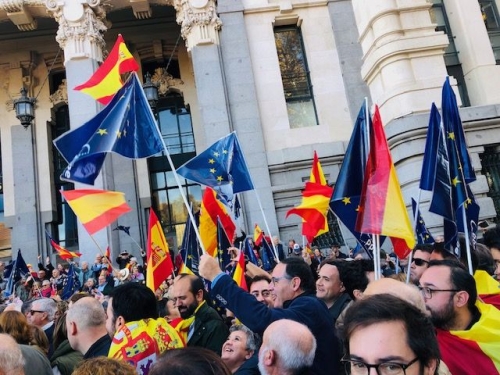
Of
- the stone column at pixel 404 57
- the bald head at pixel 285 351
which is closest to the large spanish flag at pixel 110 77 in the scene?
the bald head at pixel 285 351

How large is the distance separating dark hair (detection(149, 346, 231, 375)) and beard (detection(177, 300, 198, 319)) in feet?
8.37

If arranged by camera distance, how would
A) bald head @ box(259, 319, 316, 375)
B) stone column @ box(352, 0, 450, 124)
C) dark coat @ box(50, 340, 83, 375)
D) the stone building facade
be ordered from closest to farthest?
bald head @ box(259, 319, 316, 375), dark coat @ box(50, 340, 83, 375), stone column @ box(352, 0, 450, 124), the stone building facade

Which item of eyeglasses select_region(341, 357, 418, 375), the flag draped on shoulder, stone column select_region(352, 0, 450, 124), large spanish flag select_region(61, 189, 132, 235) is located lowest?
eyeglasses select_region(341, 357, 418, 375)

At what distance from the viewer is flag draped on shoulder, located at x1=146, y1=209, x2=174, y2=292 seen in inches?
266

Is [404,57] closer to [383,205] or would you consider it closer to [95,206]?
[383,205]

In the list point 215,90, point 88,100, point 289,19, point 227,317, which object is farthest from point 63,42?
point 227,317

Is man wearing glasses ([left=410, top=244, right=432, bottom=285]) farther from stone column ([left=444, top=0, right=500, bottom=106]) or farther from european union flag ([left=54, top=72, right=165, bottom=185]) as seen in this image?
stone column ([left=444, top=0, right=500, bottom=106])

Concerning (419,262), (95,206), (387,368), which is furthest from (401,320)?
(95,206)

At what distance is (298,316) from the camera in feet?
11.3

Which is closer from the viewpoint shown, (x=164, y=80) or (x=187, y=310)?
(x=187, y=310)

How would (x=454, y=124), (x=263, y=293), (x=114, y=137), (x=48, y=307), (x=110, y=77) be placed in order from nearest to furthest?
(x=263, y=293), (x=48, y=307), (x=454, y=124), (x=114, y=137), (x=110, y=77)

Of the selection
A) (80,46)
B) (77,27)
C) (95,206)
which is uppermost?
(77,27)

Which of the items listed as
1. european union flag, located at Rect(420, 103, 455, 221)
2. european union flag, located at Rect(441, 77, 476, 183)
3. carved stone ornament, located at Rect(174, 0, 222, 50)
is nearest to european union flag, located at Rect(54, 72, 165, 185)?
european union flag, located at Rect(420, 103, 455, 221)

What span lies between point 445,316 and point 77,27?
17128 millimetres
